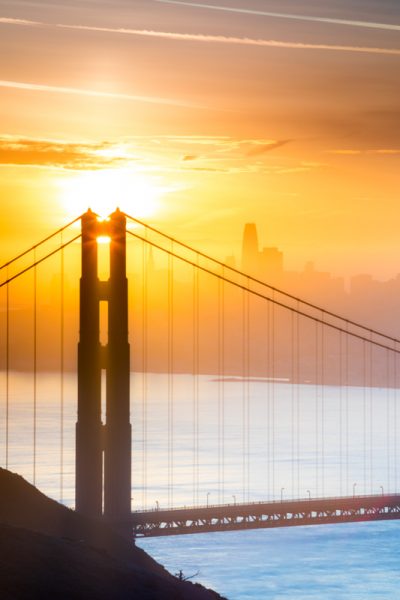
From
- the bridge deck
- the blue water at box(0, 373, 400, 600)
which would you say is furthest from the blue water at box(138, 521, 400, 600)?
the bridge deck

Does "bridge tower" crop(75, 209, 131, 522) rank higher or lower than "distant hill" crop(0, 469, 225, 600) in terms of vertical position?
higher

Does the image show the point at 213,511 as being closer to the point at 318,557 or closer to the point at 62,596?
the point at 62,596

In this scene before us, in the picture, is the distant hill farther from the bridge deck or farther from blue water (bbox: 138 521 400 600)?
blue water (bbox: 138 521 400 600)

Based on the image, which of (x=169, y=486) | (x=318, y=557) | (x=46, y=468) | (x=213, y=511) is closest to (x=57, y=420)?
(x=46, y=468)

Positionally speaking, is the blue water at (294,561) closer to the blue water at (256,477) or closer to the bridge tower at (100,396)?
the blue water at (256,477)

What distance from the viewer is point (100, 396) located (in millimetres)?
41562

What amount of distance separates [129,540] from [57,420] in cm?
9621

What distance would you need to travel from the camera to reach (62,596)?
80.2ft

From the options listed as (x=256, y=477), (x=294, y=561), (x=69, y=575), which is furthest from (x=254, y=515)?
(x=256, y=477)

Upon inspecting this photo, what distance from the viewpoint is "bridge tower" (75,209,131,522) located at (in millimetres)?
41500

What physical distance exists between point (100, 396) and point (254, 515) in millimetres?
9047

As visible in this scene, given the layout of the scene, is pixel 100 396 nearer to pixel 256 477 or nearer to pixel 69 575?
pixel 69 575

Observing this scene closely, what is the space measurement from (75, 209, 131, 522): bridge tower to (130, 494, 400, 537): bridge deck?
1624 millimetres

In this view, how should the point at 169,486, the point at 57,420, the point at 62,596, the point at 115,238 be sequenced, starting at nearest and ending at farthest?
the point at 62,596, the point at 115,238, the point at 169,486, the point at 57,420
